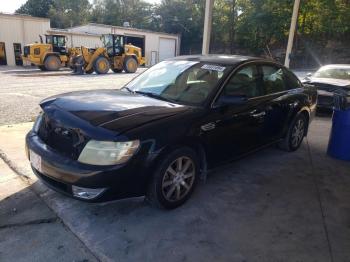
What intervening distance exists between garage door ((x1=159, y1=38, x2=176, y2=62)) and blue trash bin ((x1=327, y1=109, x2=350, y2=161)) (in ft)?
109

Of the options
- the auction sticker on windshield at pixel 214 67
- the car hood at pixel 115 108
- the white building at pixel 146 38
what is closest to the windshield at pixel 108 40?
the white building at pixel 146 38

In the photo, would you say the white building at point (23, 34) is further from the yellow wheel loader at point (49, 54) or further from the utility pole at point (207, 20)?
the utility pole at point (207, 20)

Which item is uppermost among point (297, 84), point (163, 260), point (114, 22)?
point (114, 22)

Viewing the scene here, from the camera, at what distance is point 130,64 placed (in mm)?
20562

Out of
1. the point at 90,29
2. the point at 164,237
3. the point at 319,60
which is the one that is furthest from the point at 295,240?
the point at 90,29

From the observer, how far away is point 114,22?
165 feet

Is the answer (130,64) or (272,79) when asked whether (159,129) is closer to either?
(272,79)

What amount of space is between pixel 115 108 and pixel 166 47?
3643 cm

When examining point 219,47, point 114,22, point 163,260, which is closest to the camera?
point 163,260

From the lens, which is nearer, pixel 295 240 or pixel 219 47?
pixel 295 240

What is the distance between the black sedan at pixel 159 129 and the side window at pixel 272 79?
0.06ft

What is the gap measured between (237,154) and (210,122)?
75 cm

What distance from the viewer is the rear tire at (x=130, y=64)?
803 inches

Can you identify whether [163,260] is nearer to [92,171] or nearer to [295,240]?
[92,171]
